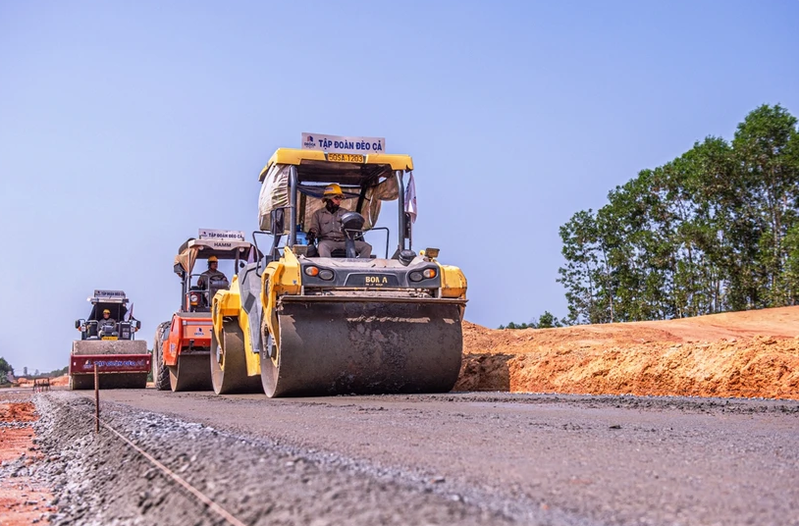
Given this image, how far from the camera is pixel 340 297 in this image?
361 inches

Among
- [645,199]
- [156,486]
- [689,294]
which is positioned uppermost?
[645,199]

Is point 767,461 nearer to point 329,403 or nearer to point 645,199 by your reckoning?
point 329,403

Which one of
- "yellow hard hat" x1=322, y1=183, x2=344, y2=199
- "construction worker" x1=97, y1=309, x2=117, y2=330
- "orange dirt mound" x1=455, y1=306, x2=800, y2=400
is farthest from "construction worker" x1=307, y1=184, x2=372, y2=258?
"construction worker" x1=97, y1=309, x2=117, y2=330

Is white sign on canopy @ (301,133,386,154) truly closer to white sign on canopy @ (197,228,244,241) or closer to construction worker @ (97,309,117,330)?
white sign on canopy @ (197,228,244,241)

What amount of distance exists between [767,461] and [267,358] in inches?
267

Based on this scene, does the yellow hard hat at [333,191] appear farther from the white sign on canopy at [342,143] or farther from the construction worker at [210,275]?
the construction worker at [210,275]

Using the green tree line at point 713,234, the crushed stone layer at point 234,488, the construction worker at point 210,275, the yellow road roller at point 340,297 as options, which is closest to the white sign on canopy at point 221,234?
the construction worker at point 210,275

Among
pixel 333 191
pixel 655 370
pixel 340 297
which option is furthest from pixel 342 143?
pixel 655 370

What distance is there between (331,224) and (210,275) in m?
6.46

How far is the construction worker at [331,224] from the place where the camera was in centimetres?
1070

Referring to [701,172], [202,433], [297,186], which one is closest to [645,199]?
[701,172]

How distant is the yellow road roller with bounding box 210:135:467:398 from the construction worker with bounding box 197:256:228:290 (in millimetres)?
5488

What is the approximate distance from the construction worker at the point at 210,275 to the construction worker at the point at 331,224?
624cm

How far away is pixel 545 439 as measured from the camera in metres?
5.03
